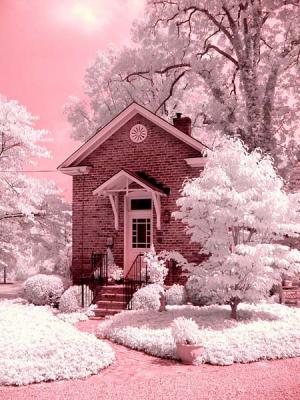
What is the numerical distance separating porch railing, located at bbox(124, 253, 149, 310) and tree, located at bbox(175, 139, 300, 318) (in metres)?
3.32

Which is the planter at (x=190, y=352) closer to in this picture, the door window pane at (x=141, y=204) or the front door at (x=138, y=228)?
the front door at (x=138, y=228)

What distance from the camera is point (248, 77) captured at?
22391 mm

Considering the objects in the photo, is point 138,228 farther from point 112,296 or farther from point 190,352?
point 190,352

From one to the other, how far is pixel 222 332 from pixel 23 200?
9947 mm

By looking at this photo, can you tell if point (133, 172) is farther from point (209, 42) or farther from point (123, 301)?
point (209, 42)

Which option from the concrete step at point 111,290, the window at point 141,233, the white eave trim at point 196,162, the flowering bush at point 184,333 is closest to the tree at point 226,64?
the white eave trim at point 196,162

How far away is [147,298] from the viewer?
15977 mm

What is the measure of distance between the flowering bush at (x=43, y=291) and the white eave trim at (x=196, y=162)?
6.27 metres

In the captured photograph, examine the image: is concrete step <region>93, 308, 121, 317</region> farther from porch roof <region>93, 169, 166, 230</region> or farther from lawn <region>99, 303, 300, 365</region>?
porch roof <region>93, 169, 166, 230</region>

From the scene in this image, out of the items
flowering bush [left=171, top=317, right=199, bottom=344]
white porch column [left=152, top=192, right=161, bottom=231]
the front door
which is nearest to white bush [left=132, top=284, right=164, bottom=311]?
white porch column [left=152, top=192, right=161, bottom=231]

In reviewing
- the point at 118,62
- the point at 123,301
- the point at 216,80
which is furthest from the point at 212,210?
the point at 118,62

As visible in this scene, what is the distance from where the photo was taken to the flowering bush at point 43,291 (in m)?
18.3

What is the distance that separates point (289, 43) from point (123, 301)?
1392 centimetres

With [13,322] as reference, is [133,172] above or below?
above
